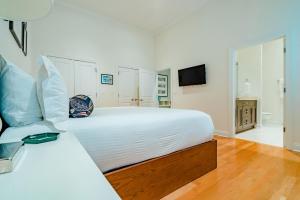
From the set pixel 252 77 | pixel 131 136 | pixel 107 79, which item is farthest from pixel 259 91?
pixel 131 136

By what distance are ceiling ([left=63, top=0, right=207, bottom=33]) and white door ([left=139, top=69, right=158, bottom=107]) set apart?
1557 millimetres

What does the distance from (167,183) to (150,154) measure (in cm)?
35

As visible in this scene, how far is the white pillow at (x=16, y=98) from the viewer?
0.97 m

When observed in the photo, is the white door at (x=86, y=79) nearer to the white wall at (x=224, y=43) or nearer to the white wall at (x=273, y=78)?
the white wall at (x=224, y=43)

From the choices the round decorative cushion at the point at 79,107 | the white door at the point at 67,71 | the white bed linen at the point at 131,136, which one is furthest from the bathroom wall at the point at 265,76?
the white door at the point at 67,71

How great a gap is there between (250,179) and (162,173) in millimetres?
1025

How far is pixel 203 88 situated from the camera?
12.9 feet

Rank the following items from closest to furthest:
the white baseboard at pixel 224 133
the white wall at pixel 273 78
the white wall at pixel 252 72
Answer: the white baseboard at pixel 224 133 → the white wall at pixel 252 72 → the white wall at pixel 273 78

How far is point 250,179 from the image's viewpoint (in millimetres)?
1658

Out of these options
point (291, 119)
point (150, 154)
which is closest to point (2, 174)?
point (150, 154)

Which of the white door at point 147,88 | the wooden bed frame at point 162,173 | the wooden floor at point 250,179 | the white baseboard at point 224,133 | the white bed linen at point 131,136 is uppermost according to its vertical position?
the white door at point 147,88

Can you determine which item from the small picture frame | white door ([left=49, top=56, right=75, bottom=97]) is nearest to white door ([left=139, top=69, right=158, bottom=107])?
the small picture frame

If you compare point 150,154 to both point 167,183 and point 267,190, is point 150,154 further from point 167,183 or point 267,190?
point 267,190

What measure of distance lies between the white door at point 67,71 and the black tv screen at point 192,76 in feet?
9.40
